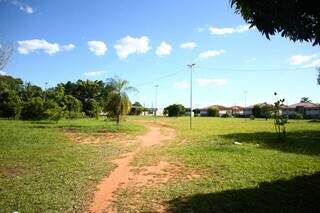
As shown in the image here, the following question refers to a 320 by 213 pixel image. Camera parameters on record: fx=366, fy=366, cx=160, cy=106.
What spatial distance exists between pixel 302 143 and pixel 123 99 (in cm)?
2065

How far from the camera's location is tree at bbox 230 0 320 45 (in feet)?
32.9

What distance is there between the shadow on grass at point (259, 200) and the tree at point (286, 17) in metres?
4.70

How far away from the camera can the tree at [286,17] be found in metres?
10.0

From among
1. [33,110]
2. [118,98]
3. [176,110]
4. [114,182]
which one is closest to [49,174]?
[114,182]

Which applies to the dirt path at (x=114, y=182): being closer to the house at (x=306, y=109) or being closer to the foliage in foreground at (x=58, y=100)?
the foliage in foreground at (x=58, y=100)

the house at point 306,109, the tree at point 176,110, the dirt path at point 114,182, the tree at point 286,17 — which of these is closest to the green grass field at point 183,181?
the dirt path at point 114,182

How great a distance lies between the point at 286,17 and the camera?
10.2 meters

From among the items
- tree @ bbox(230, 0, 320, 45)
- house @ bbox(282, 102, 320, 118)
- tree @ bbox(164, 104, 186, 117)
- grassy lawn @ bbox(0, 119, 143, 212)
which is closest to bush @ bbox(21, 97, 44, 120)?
grassy lawn @ bbox(0, 119, 143, 212)

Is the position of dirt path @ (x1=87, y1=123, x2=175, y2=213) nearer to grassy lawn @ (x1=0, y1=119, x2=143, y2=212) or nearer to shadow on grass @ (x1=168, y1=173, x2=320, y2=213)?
grassy lawn @ (x1=0, y1=119, x2=143, y2=212)

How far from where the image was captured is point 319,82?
5897 cm

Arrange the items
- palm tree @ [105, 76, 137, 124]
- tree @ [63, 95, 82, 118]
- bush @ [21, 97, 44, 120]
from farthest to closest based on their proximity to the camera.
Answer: tree @ [63, 95, 82, 118] < bush @ [21, 97, 44, 120] < palm tree @ [105, 76, 137, 124]

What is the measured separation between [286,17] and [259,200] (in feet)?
17.2

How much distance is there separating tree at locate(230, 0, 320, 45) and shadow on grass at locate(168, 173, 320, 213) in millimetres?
4699

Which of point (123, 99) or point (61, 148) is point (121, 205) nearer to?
point (61, 148)
